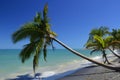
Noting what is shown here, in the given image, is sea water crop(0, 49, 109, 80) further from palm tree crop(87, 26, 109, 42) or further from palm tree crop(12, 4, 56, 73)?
palm tree crop(87, 26, 109, 42)

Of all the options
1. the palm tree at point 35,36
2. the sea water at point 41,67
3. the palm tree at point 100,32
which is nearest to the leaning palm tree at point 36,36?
the palm tree at point 35,36

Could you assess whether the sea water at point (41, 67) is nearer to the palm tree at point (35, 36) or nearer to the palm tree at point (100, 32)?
the palm tree at point (35, 36)

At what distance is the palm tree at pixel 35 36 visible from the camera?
11.2 m

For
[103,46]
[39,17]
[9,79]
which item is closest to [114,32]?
[103,46]

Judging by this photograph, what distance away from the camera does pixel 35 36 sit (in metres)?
11.3

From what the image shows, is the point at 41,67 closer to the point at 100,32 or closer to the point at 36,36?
the point at 100,32

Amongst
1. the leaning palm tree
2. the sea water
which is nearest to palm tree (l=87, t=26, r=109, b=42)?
the sea water

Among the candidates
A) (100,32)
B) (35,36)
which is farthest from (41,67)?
(35,36)

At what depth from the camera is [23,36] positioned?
1138 cm

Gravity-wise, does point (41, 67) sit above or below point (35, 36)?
below

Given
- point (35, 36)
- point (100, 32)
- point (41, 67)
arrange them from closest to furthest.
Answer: point (35, 36)
point (100, 32)
point (41, 67)

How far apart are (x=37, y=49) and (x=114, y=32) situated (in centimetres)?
2492

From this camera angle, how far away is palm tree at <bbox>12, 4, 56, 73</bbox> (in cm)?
1116

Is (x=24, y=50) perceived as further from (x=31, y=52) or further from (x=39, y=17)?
(x=39, y=17)
